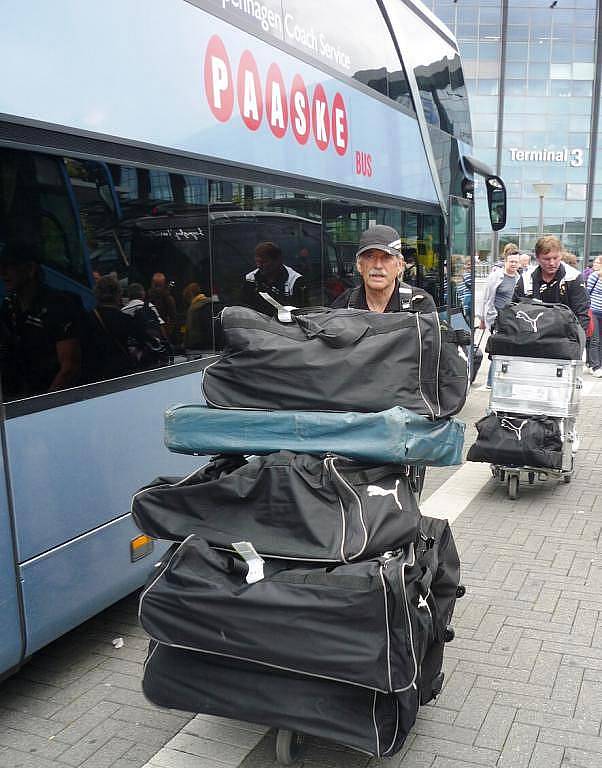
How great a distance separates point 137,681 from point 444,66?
322 inches

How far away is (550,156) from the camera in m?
39.6

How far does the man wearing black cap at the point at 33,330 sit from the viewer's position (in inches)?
123

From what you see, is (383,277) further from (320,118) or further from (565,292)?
(565,292)

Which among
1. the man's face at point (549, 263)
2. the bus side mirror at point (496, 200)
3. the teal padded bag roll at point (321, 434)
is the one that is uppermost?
the bus side mirror at point (496, 200)

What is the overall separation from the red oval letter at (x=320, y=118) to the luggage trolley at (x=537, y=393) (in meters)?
2.19

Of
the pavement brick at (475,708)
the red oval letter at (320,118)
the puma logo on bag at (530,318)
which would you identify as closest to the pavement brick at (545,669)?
the pavement brick at (475,708)

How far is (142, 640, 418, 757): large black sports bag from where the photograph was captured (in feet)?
8.57

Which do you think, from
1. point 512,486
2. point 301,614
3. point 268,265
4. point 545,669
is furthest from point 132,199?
point 512,486

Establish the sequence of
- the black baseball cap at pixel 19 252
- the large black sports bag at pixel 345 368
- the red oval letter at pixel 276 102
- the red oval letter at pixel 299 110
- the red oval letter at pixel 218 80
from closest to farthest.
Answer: the large black sports bag at pixel 345 368, the black baseball cap at pixel 19 252, the red oval letter at pixel 218 80, the red oval letter at pixel 276 102, the red oval letter at pixel 299 110

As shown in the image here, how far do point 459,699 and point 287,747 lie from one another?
912 mm

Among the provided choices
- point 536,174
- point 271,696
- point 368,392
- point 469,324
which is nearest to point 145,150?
point 368,392

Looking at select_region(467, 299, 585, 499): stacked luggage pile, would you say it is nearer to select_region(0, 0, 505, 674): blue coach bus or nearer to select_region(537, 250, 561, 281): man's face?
select_region(537, 250, 561, 281): man's face

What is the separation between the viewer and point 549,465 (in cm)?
622

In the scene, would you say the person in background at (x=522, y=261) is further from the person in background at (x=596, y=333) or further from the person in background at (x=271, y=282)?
the person in background at (x=271, y=282)
